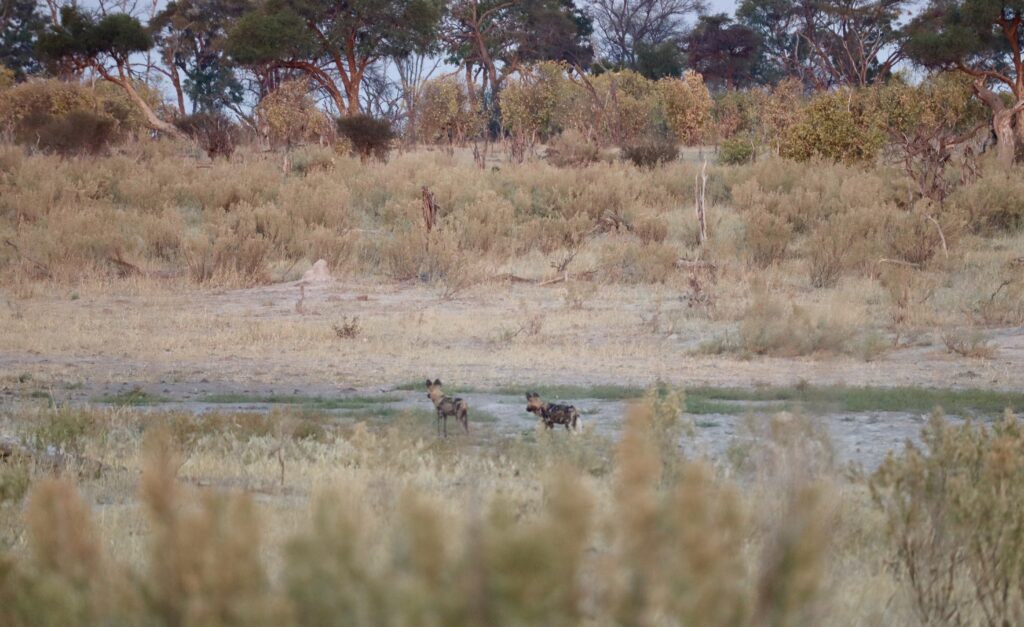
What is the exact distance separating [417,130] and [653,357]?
1160 inches

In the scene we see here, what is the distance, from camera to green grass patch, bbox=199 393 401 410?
10562 millimetres

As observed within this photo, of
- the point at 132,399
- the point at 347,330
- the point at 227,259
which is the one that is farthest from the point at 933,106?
the point at 132,399

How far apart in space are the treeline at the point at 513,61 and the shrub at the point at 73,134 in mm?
113

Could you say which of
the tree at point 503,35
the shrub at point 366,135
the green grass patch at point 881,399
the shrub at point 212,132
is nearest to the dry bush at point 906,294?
the green grass patch at point 881,399

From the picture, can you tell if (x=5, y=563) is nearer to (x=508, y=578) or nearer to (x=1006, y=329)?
(x=508, y=578)

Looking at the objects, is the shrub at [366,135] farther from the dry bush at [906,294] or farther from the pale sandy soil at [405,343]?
the dry bush at [906,294]

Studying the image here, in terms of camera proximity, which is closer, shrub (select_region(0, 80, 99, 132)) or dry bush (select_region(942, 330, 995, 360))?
dry bush (select_region(942, 330, 995, 360))

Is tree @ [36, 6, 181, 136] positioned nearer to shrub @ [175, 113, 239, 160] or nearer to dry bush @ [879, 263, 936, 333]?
shrub @ [175, 113, 239, 160]

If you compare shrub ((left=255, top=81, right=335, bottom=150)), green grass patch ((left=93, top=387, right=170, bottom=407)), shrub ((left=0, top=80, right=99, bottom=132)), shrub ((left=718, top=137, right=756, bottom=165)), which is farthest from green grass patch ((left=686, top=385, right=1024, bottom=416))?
shrub ((left=0, top=80, right=99, bottom=132))

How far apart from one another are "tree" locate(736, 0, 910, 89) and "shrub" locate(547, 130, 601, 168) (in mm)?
14219

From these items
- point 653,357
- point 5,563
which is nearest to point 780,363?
point 653,357

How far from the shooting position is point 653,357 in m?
13.7

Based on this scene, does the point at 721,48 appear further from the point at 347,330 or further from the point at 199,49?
the point at 347,330

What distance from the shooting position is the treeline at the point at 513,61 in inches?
1357
